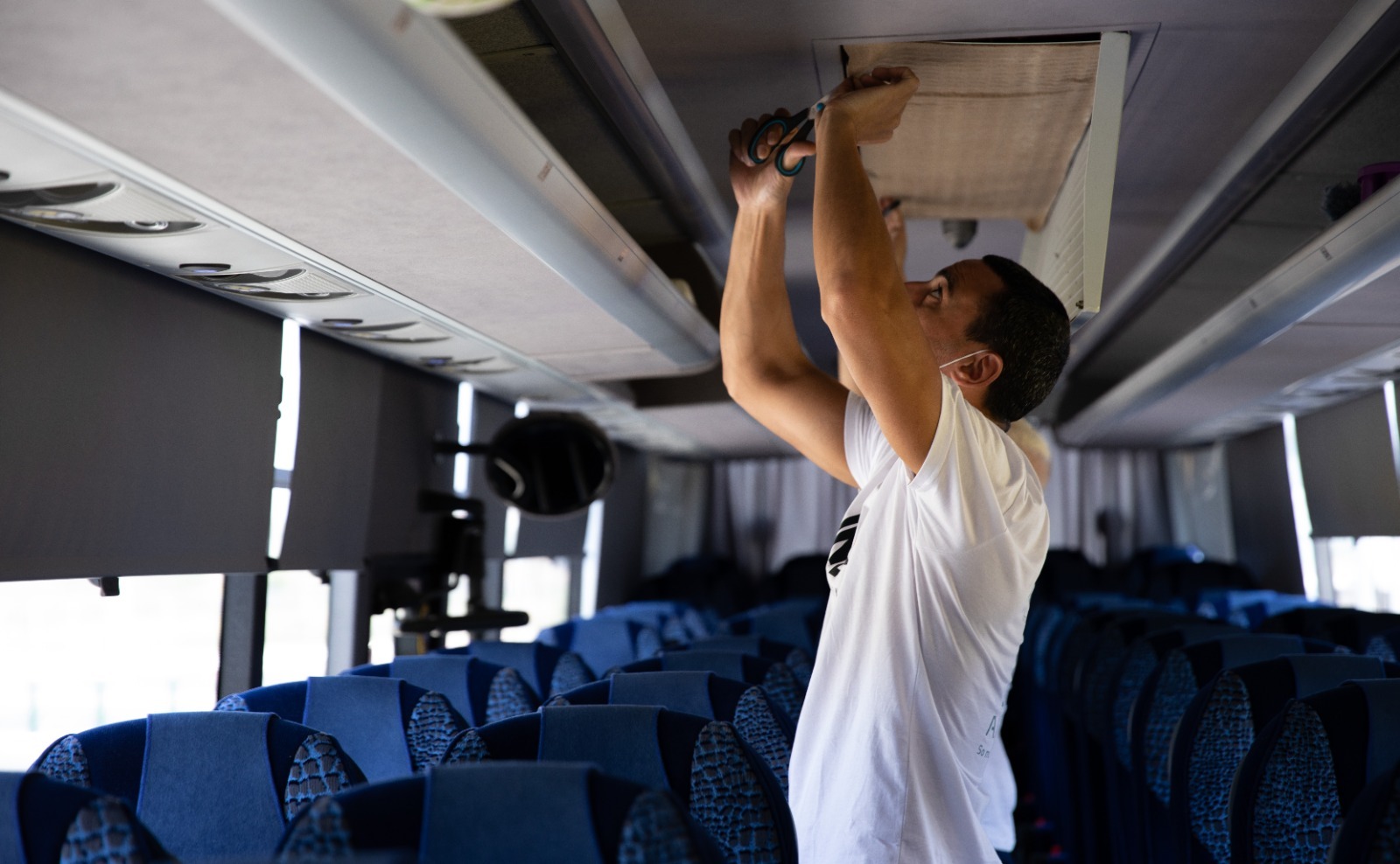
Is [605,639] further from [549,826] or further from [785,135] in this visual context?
[549,826]

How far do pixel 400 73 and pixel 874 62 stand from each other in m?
1.43

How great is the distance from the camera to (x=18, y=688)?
3049 millimetres

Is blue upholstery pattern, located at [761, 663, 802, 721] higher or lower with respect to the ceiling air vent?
lower

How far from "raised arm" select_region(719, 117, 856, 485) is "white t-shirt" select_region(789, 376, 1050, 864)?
1.13 feet

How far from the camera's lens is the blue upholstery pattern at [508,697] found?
3123 mm

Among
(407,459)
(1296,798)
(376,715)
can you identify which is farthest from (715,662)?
(407,459)

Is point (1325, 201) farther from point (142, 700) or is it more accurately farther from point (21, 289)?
point (142, 700)

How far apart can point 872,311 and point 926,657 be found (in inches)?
22.9

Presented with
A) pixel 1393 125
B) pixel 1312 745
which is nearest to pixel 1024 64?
pixel 1393 125

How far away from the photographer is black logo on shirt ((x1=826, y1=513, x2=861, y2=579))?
196cm

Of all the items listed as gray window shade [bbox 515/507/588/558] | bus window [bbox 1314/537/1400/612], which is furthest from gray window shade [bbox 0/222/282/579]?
bus window [bbox 1314/537/1400/612]

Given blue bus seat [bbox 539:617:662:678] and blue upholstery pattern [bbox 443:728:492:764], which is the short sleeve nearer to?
blue upholstery pattern [bbox 443:728:492:764]

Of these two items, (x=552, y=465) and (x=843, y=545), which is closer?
(x=843, y=545)

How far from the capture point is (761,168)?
202 centimetres
